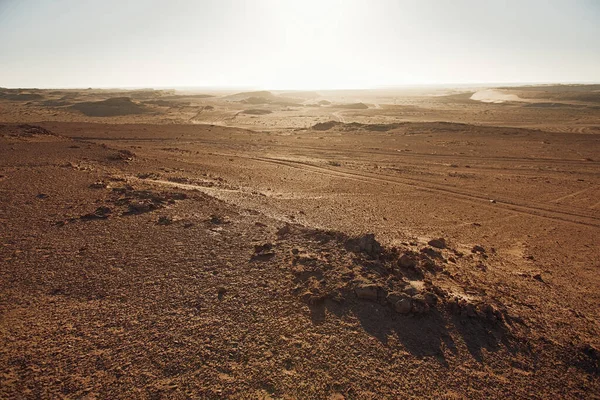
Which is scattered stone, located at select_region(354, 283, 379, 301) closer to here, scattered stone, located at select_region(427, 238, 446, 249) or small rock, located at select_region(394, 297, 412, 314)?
small rock, located at select_region(394, 297, 412, 314)

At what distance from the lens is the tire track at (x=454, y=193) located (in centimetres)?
970

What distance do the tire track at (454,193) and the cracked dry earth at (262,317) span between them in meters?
4.66

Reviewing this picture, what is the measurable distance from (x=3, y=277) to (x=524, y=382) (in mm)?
6787

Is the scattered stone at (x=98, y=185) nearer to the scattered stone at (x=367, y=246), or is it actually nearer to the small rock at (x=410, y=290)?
the scattered stone at (x=367, y=246)

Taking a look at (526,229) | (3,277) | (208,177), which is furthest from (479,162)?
(3,277)

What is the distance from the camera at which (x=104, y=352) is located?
3562 millimetres

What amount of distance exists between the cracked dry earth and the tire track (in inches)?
183

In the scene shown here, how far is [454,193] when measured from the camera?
12.1 metres

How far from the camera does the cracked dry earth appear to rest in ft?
11.2

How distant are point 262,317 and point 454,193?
10117 mm

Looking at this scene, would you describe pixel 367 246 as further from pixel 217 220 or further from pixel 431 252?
pixel 217 220

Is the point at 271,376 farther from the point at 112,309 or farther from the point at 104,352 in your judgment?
the point at 112,309

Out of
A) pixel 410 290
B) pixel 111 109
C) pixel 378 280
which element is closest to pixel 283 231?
pixel 378 280

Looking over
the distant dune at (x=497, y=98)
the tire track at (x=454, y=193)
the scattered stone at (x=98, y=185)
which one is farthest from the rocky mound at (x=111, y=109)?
the distant dune at (x=497, y=98)
